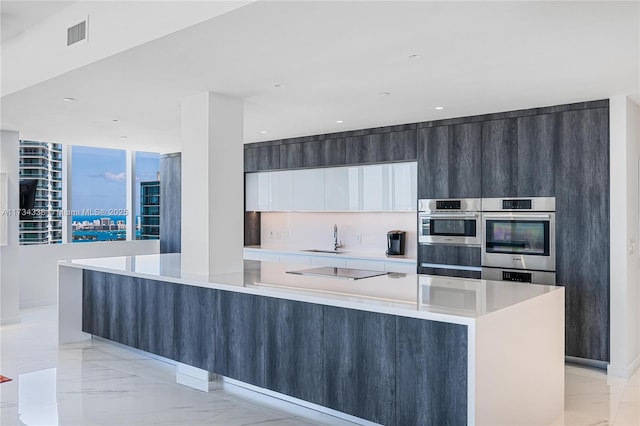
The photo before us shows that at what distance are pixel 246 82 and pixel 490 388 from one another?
2587 mm

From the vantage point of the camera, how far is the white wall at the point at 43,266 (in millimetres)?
7297

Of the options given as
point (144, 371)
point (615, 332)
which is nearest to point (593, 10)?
point (615, 332)

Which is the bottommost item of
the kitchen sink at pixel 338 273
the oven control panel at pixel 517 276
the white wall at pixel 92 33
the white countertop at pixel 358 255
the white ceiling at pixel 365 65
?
the oven control panel at pixel 517 276

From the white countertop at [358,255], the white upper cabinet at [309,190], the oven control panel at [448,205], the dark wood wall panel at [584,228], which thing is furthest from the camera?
the white upper cabinet at [309,190]

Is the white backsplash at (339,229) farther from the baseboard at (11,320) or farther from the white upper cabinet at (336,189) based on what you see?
the baseboard at (11,320)

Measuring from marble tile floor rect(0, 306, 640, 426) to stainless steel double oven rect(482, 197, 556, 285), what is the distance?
0.91 meters

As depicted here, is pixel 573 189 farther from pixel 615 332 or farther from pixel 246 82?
pixel 246 82

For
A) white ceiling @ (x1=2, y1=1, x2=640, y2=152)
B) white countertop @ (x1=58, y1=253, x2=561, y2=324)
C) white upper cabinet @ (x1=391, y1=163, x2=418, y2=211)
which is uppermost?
white ceiling @ (x1=2, y1=1, x2=640, y2=152)

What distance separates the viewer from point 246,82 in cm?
379

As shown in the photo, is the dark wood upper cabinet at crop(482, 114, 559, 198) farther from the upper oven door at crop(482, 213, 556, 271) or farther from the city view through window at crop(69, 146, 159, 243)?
the city view through window at crop(69, 146, 159, 243)

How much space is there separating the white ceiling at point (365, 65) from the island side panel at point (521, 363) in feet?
4.74

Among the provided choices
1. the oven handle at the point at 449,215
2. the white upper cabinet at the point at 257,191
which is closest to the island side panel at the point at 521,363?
the oven handle at the point at 449,215

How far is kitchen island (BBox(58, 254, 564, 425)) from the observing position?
2566 millimetres

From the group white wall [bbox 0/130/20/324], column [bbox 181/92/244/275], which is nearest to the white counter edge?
column [bbox 181/92/244/275]
